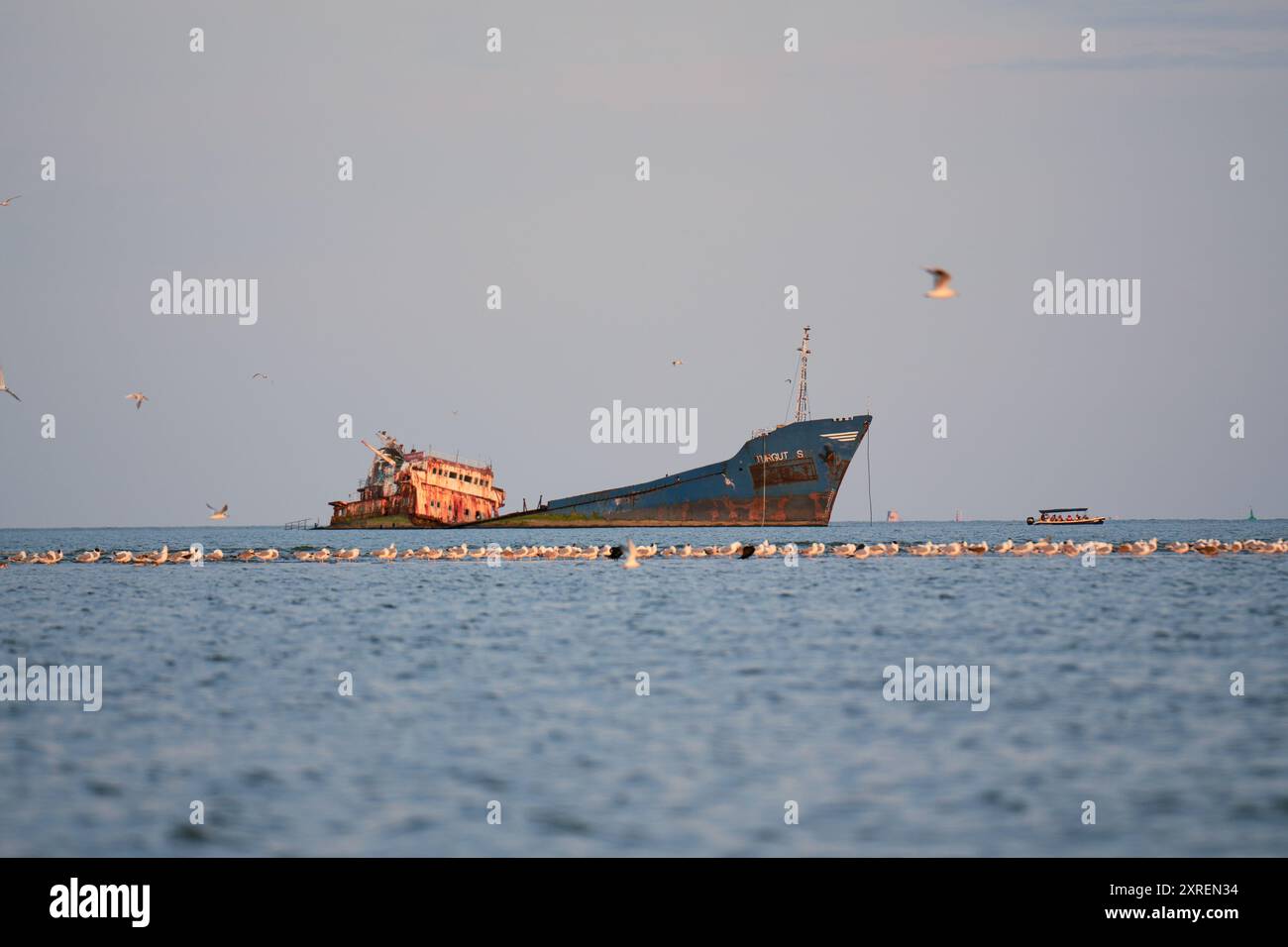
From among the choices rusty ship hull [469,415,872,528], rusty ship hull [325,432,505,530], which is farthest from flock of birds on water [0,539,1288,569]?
rusty ship hull [325,432,505,530]

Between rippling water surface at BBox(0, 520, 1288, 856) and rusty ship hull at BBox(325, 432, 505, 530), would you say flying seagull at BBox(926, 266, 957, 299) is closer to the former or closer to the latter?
rippling water surface at BBox(0, 520, 1288, 856)

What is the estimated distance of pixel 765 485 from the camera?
111250mm

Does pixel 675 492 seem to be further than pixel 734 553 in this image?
Yes

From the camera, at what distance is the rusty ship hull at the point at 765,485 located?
10806 cm

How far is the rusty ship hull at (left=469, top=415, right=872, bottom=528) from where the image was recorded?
108m

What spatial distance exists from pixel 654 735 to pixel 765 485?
96455mm
